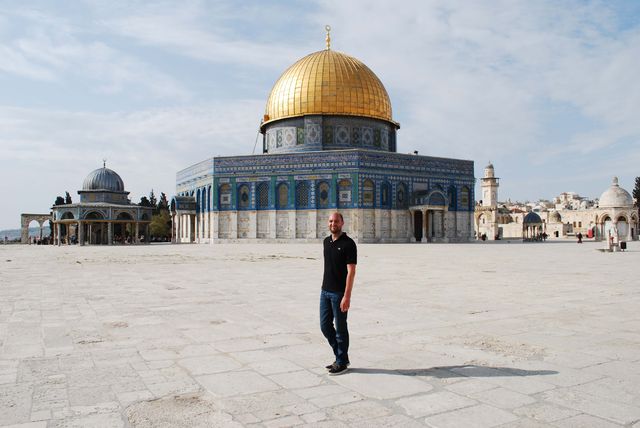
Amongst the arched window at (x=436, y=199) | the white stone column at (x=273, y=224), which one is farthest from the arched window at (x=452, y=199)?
the white stone column at (x=273, y=224)

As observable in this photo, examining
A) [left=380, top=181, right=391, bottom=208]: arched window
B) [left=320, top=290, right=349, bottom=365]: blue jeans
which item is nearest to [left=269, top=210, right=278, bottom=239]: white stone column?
[left=380, top=181, right=391, bottom=208]: arched window

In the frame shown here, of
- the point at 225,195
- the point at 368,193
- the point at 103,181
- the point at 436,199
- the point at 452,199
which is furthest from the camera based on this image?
the point at 103,181

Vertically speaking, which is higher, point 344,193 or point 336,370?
point 344,193

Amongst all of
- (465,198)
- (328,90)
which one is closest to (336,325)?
(328,90)

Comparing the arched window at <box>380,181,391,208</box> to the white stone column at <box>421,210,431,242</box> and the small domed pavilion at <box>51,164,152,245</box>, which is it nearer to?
the white stone column at <box>421,210,431,242</box>

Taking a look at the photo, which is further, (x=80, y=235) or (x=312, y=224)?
(x=80, y=235)

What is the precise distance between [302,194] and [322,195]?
5.00ft

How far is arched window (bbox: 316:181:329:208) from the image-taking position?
39.8m

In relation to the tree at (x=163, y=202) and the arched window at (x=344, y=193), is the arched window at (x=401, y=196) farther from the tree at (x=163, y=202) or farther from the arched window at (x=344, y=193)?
the tree at (x=163, y=202)

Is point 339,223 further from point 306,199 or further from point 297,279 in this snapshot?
point 306,199

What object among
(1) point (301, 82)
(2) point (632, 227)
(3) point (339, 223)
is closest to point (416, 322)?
(3) point (339, 223)

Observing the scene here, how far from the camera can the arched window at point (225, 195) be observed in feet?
137

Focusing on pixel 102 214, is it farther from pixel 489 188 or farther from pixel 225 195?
pixel 489 188

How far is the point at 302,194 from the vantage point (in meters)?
40.4
